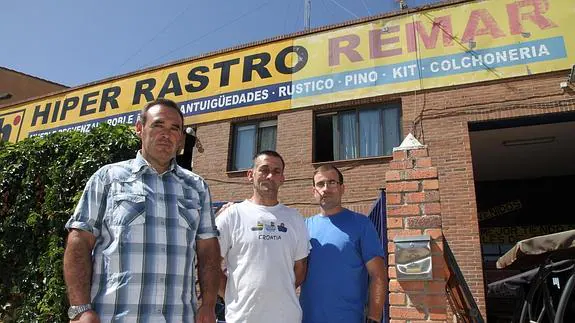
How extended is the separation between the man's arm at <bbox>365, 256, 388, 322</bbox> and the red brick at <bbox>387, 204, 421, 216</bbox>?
0.54m

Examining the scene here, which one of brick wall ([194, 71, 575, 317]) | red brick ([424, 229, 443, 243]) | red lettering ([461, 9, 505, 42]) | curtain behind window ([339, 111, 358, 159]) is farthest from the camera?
curtain behind window ([339, 111, 358, 159])

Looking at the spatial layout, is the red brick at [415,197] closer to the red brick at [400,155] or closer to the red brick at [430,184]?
the red brick at [430,184]

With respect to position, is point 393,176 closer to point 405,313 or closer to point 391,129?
point 405,313

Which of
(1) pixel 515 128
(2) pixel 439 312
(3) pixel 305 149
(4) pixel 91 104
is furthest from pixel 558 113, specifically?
(4) pixel 91 104

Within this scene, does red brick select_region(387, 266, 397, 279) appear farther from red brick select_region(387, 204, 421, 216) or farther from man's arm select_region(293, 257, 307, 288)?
man's arm select_region(293, 257, 307, 288)

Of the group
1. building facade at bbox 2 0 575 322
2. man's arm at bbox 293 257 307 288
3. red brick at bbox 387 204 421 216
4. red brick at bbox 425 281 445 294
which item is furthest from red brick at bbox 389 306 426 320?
building facade at bbox 2 0 575 322

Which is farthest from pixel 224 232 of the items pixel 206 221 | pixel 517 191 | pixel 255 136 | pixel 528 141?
pixel 517 191

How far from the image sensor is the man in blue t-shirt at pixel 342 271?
2.37m

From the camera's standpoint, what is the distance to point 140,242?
194 centimetres

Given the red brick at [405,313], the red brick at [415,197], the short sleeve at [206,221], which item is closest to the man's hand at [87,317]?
the short sleeve at [206,221]

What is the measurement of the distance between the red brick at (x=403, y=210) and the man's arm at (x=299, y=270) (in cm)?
83

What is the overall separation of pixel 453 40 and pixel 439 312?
797 cm

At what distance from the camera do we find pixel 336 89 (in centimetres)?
996

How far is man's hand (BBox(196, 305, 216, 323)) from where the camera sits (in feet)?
6.62
